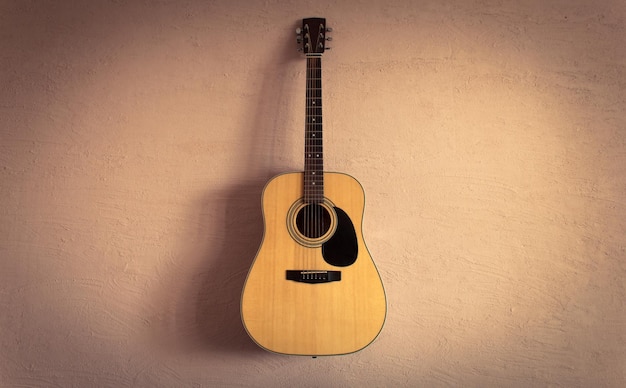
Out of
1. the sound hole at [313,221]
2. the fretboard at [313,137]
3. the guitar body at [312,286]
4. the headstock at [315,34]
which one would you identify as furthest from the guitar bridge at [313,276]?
the headstock at [315,34]

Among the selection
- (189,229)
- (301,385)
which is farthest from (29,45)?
(301,385)

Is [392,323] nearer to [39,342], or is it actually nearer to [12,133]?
[39,342]

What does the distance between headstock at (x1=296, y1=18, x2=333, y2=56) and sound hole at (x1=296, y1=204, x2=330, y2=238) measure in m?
0.53

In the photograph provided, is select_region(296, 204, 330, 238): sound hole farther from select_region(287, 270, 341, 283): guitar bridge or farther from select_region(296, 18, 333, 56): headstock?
select_region(296, 18, 333, 56): headstock

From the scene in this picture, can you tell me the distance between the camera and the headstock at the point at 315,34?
1339 millimetres

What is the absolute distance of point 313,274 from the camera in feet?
3.91

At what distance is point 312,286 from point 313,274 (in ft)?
0.12

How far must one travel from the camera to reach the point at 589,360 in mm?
1343

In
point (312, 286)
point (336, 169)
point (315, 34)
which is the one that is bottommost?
point (312, 286)

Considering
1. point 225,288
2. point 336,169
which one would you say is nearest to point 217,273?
point 225,288

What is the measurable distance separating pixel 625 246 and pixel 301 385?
1.20 m

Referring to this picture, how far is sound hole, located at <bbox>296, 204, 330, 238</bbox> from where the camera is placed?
1.22 metres

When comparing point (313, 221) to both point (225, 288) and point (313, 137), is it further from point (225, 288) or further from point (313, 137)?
point (225, 288)

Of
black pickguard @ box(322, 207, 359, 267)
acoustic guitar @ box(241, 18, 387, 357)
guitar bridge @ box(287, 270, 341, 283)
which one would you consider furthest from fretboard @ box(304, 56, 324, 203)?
guitar bridge @ box(287, 270, 341, 283)
